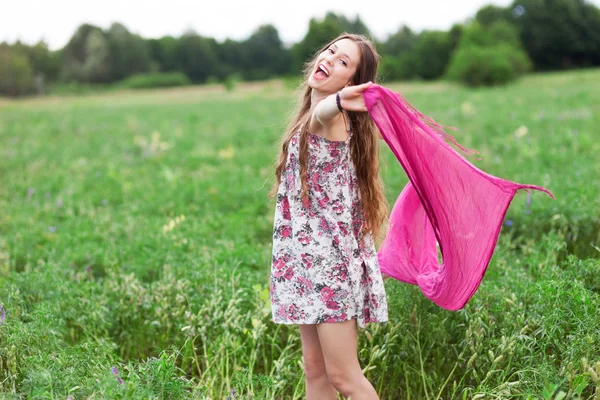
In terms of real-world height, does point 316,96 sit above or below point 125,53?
below

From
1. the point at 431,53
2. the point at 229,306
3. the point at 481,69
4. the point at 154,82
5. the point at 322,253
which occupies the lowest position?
the point at 229,306

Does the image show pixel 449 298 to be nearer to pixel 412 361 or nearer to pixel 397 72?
pixel 412 361

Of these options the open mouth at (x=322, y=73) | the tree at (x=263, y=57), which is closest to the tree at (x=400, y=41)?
the tree at (x=263, y=57)

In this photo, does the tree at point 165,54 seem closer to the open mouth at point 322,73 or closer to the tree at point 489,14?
the tree at point 489,14

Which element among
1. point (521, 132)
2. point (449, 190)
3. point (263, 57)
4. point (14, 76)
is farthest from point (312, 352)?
point (263, 57)

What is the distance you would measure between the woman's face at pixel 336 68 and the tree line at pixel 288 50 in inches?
1819

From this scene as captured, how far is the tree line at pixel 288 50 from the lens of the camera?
6012cm

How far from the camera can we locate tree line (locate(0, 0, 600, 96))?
60.1 m

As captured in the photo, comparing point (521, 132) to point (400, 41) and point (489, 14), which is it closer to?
point (489, 14)

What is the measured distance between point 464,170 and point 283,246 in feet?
3.01

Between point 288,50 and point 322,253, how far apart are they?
99.8 meters

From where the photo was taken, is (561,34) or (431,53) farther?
(431,53)

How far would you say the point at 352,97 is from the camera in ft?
8.36

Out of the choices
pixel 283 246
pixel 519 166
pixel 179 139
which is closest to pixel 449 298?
pixel 283 246
